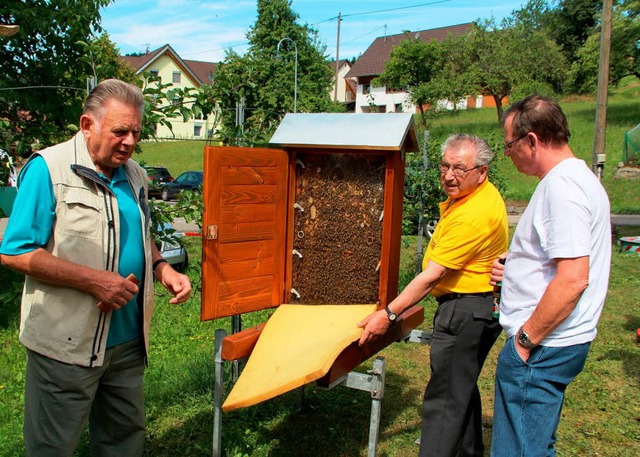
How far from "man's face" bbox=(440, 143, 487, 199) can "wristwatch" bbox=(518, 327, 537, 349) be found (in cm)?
100

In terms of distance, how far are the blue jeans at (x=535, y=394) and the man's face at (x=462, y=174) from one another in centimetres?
99

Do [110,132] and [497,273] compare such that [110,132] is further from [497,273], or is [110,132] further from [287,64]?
[287,64]

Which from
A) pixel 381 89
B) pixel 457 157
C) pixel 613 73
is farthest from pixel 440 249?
pixel 381 89

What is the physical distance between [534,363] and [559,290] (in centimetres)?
33

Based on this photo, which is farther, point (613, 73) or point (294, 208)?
point (613, 73)

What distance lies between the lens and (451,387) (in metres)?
3.07

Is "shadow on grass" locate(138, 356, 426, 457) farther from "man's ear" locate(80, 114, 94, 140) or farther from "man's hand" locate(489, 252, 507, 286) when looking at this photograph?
"man's ear" locate(80, 114, 94, 140)

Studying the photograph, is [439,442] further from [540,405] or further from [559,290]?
[559,290]

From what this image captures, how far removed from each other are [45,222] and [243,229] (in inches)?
42.0

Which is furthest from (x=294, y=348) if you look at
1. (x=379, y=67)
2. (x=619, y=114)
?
(x=379, y=67)

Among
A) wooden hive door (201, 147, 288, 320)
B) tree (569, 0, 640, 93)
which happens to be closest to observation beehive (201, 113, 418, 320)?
wooden hive door (201, 147, 288, 320)

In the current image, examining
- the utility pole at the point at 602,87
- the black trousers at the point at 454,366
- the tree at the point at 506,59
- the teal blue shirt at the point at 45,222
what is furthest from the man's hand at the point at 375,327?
the tree at the point at 506,59

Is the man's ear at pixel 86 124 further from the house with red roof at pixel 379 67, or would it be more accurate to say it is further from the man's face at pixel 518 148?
the house with red roof at pixel 379 67

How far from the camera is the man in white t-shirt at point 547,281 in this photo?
2125 millimetres
